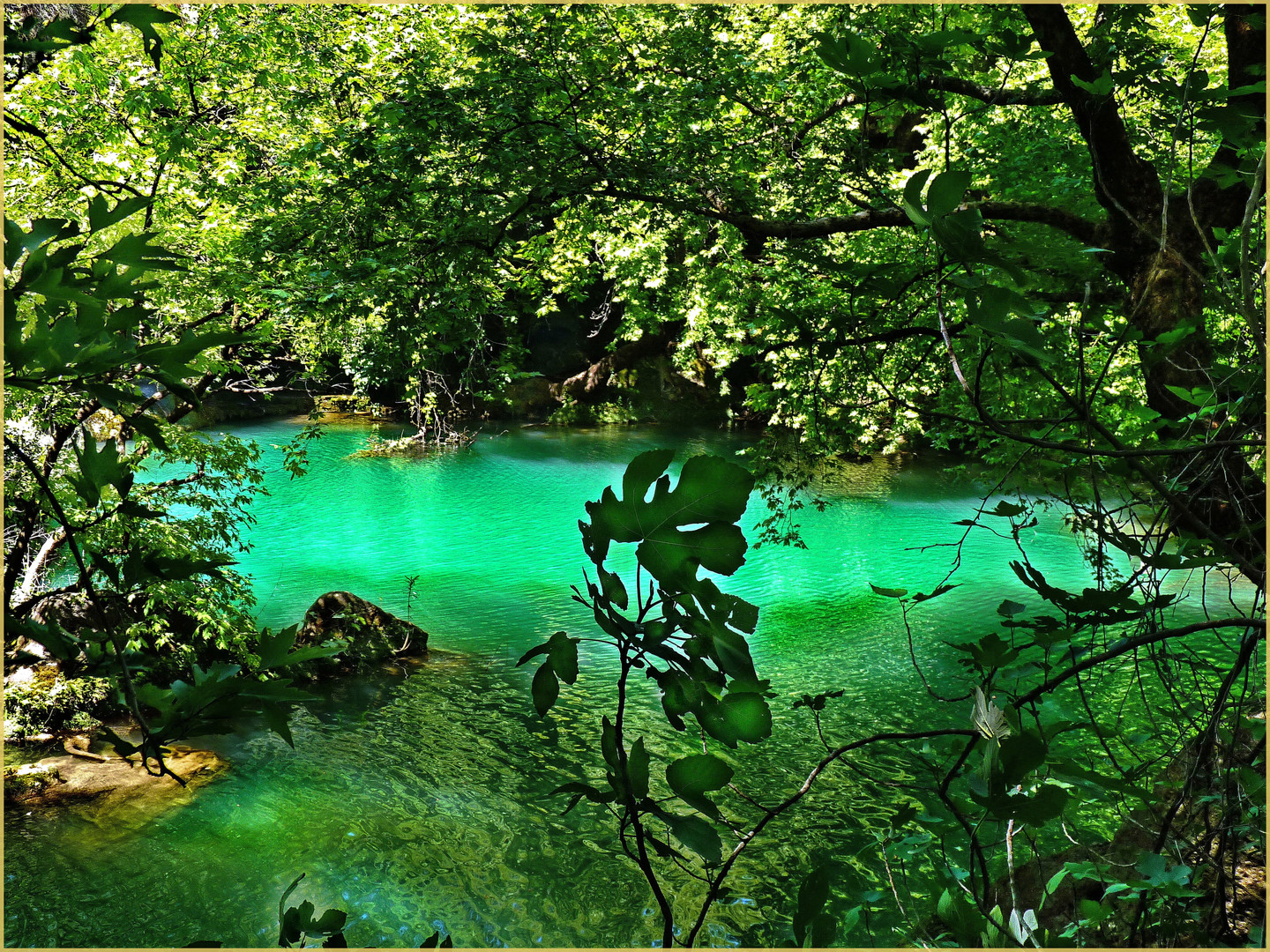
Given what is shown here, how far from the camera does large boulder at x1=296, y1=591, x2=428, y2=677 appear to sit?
807 centimetres

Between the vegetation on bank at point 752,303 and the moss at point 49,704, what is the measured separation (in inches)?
3.3

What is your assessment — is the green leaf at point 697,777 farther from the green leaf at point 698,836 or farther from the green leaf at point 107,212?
the green leaf at point 107,212

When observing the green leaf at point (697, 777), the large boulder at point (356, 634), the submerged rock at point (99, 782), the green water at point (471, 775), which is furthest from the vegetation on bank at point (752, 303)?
the large boulder at point (356, 634)

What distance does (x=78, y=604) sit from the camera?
6.59 m

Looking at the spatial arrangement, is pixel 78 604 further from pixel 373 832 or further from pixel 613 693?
pixel 613 693

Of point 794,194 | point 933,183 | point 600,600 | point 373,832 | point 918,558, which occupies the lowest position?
point 373,832

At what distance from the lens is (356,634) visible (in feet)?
27.4

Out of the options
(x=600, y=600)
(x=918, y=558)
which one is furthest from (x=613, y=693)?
(x=600, y=600)

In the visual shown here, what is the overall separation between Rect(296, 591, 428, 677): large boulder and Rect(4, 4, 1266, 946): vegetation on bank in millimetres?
1191

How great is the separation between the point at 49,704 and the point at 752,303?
651 centimetres

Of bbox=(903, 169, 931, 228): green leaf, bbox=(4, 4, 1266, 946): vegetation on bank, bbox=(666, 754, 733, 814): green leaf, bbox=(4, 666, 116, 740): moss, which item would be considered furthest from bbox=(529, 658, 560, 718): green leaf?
bbox=(4, 666, 116, 740): moss

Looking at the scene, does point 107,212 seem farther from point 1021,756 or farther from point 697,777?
point 1021,756

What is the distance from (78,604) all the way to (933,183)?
298 inches

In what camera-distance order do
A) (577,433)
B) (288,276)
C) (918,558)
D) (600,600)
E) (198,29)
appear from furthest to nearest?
(577,433), (918,558), (198,29), (288,276), (600,600)
